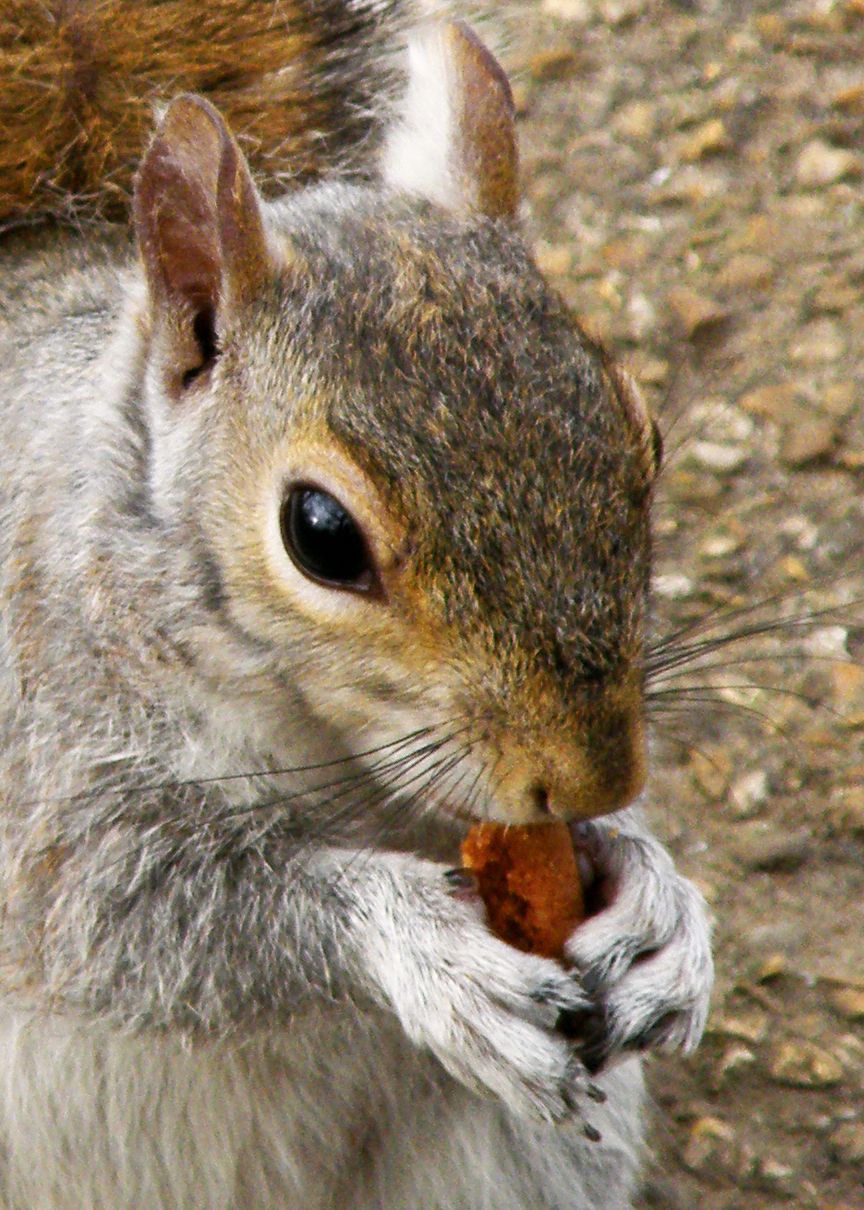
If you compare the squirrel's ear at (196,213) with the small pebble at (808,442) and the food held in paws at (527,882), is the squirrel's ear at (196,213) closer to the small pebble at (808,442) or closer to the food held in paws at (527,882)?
the food held in paws at (527,882)

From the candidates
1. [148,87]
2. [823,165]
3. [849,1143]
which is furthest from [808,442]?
[148,87]

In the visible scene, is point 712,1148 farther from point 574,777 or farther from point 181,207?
point 181,207

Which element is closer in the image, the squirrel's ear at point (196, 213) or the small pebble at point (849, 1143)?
the squirrel's ear at point (196, 213)

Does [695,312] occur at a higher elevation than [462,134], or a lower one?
lower

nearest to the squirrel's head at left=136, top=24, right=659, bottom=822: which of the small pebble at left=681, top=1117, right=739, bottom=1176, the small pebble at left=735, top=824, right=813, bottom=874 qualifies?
the small pebble at left=681, top=1117, right=739, bottom=1176

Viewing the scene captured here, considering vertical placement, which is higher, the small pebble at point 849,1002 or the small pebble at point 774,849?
the small pebble at point 774,849

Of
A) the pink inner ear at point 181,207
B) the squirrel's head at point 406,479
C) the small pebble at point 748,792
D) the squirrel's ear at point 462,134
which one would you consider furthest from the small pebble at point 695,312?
the pink inner ear at point 181,207

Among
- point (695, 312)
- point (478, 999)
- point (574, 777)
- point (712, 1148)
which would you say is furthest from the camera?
point (695, 312)

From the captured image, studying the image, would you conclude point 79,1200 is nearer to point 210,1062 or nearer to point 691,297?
point 210,1062
